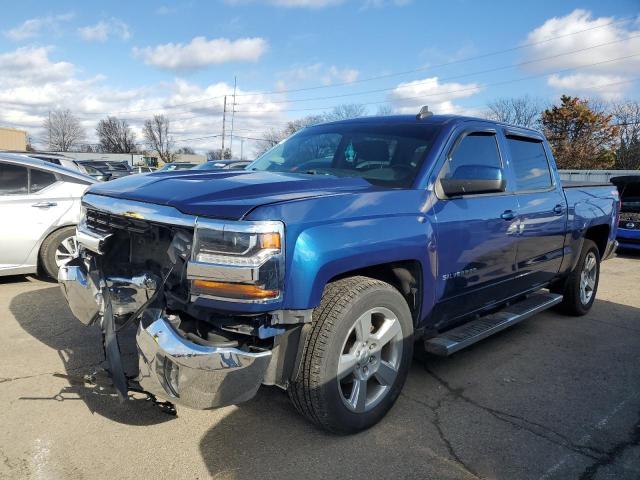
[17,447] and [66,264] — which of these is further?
[66,264]

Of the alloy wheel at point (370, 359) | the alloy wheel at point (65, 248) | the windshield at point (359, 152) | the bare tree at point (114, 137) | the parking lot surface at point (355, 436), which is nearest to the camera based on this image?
the parking lot surface at point (355, 436)

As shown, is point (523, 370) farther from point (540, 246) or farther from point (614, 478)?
point (614, 478)

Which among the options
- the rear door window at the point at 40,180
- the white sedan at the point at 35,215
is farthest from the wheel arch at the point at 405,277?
the rear door window at the point at 40,180

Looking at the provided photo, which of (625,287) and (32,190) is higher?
(32,190)

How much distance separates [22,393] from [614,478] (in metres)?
3.61

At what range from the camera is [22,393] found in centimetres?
332

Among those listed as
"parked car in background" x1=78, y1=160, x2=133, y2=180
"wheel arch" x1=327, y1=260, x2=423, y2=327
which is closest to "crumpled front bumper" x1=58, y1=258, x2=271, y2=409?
"wheel arch" x1=327, y1=260, x2=423, y2=327

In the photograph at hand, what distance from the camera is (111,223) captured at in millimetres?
3119

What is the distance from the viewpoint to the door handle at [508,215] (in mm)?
3836

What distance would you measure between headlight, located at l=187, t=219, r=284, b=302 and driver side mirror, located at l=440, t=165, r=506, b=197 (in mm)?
1387

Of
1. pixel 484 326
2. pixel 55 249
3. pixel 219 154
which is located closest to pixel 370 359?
pixel 484 326

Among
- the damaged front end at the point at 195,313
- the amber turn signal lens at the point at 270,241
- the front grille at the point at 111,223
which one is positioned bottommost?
the damaged front end at the point at 195,313

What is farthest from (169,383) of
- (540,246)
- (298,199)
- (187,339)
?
(540,246)

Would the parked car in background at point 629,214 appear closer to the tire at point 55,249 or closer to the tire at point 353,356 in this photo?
the tire at point 353,356
